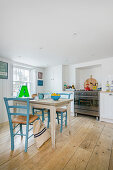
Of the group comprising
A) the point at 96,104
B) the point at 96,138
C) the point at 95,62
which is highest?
the point at 95,62

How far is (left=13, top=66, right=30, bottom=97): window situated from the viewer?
3982 millimetres

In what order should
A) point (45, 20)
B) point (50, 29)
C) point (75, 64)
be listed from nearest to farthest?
point (45, 20)
point (50, 29)
point (75, 64)

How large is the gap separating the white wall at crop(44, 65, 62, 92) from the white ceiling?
2270mm

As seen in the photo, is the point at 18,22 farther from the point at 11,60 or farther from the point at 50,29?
the point at 11,60

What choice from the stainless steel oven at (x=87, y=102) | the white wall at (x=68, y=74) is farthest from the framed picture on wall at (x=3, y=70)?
the stainless steel oven at (x=87, y=102)

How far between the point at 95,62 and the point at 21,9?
3.23m

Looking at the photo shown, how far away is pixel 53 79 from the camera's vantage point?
4867 mm

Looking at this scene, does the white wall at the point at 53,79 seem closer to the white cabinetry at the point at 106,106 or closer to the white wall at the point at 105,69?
the white wall at the point at 105,69

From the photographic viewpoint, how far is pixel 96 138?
7.21 ft

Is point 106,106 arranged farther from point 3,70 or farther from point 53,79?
point 3,70

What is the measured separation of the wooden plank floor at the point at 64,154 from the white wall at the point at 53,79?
2.70 m

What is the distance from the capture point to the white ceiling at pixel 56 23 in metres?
1.26

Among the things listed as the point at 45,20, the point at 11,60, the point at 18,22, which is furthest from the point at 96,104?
the point at 11,60

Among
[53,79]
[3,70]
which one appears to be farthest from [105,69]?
[3,70]
